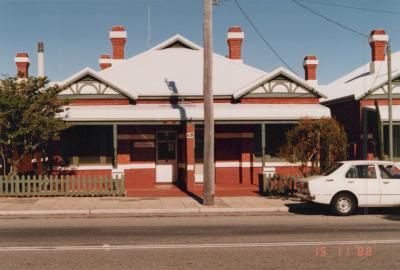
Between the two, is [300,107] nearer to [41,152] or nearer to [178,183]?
[178,183]

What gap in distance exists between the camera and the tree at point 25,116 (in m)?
16.8

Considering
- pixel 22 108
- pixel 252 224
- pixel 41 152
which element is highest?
pixel 22 108

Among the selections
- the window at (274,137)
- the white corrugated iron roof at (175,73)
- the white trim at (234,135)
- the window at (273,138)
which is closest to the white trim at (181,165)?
the white trim at (234,135)

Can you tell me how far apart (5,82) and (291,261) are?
13354 millimetres

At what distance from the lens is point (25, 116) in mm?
17062

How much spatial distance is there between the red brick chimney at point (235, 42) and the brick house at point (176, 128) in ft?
19.0

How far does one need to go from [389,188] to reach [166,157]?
37.0ft

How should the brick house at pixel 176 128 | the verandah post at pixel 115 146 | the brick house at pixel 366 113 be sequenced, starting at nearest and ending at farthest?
the verandah post at pixel 115 146, the brick house at pixel 176 128, the brick house at pixel 366 113

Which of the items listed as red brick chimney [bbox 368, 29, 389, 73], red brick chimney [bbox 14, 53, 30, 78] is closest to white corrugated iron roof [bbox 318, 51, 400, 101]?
red brick chimney [bbox 368, 29, 389, 73]

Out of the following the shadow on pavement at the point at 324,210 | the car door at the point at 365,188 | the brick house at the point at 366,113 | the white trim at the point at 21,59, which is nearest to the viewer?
the car door at the point at 365,188

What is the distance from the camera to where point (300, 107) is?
21.9m

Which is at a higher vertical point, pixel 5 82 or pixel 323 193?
pixel 5 82

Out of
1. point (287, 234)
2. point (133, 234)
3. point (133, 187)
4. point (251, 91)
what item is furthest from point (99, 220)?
point (251, 91)
